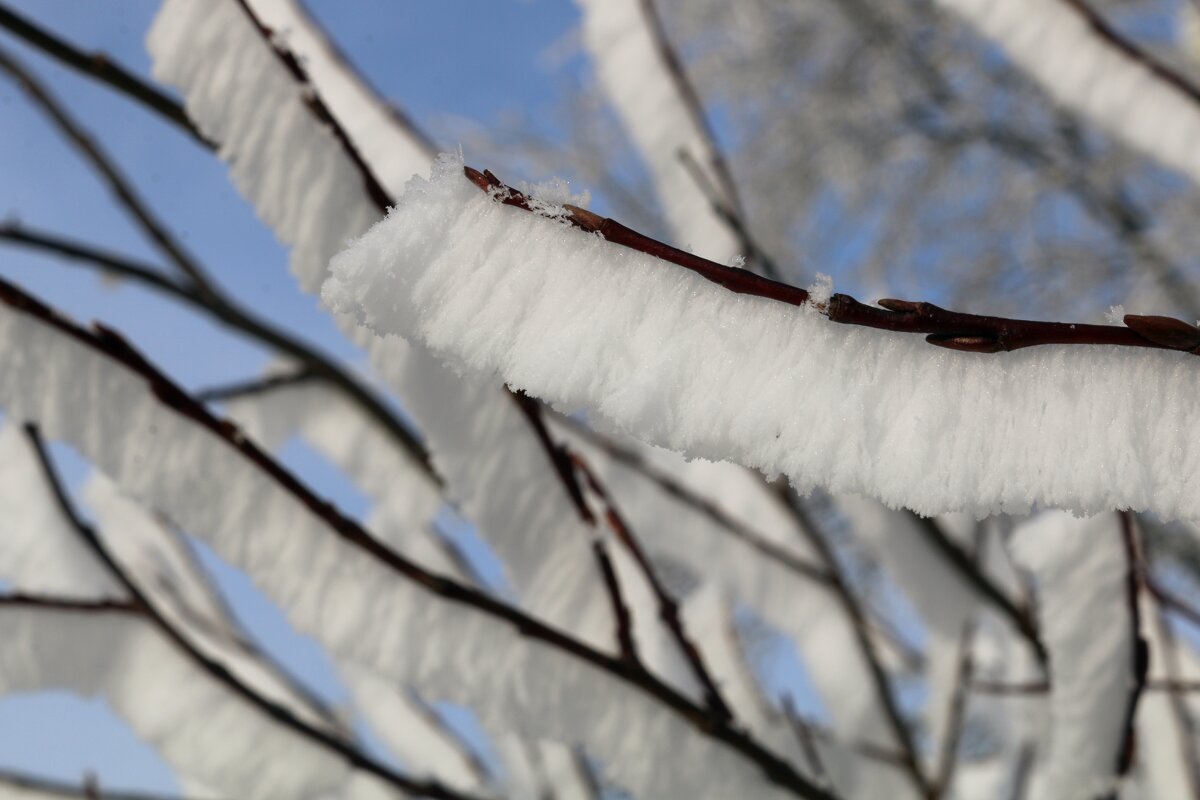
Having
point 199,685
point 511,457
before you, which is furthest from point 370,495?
point 511,457

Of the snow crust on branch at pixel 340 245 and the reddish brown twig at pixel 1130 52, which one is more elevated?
the reddish brown twig at pixel 1130 52

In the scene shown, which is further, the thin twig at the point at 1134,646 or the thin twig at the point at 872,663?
the thin twig at the point at 872,663

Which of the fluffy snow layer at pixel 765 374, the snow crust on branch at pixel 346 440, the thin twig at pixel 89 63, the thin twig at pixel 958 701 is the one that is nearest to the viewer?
the fluffy snow layer at pixel 765 374

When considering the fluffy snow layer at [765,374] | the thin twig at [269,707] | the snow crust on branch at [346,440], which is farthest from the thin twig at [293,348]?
the fluffy snow layer at [765,374]

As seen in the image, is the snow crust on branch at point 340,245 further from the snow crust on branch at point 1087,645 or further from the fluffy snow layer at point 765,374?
the snow crust on branch at point 1087,645

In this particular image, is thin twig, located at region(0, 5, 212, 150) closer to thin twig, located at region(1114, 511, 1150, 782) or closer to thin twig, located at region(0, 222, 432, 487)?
thin twig, located at region(0, 222, 432, 487)

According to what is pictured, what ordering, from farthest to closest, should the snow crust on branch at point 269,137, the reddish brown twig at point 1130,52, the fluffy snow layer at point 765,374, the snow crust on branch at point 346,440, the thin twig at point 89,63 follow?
1. the snow crust on branch at point 346,440
2. the reddish brown twig at point 1130,52
3. the thin twig at point 89,63
4. the snow crust on branch at point 269,137
5. the fluffy snow layer at point 765,374

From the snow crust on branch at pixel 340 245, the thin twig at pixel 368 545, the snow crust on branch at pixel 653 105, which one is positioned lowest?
the thin twig at pixel 368 545
